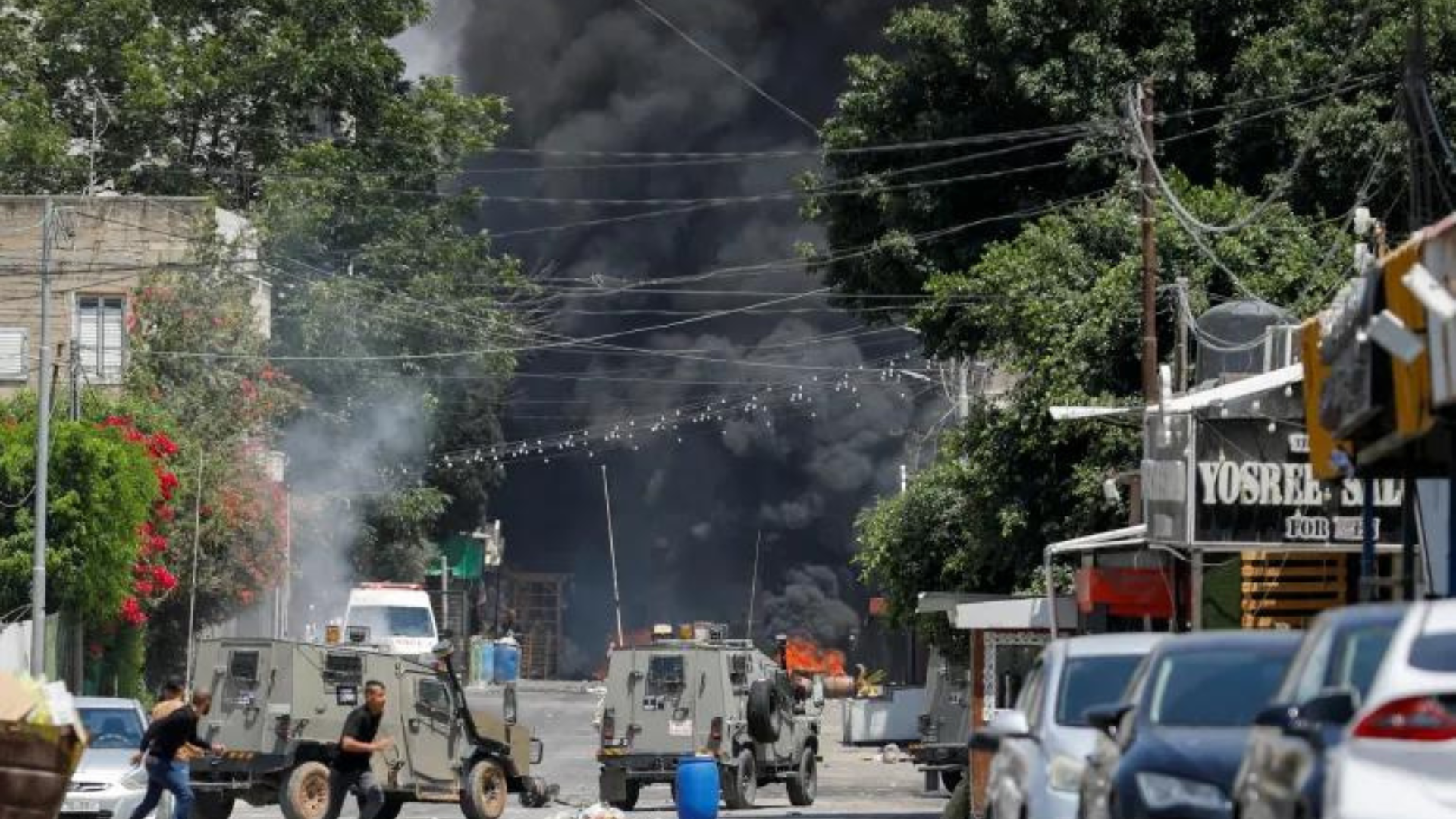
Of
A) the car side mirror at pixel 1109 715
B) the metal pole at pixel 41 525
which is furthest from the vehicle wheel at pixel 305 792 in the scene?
the car side mirror at pixel 1109 715

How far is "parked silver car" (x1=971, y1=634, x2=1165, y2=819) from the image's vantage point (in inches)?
635

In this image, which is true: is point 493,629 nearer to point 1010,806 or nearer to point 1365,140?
point 1365,140

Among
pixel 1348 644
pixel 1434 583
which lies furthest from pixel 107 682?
pixel 1348 644

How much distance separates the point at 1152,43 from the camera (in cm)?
4519

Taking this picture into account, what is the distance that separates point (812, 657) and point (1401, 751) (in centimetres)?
6579

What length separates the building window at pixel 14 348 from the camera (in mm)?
57438

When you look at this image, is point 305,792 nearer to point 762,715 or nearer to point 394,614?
point 762,715

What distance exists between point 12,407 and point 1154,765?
37449mm

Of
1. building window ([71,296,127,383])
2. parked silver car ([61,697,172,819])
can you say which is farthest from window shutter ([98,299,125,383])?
parked silver car ([61,697,172,819])

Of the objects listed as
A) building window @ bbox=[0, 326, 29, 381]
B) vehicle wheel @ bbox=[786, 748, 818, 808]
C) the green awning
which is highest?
building window @ bbox=[0, 326, 29, 381]

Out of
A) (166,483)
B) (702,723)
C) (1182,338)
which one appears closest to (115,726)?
(702,723)

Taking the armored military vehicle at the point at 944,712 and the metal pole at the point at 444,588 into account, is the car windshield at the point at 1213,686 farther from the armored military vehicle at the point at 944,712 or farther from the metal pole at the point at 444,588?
the metal pole at the point at 444,588

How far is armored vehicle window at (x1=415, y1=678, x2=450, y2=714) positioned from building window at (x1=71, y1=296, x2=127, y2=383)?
2562 cm

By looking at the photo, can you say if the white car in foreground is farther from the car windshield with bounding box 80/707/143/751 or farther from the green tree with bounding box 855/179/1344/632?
the green tree with bounding box 855/179/1344/632
